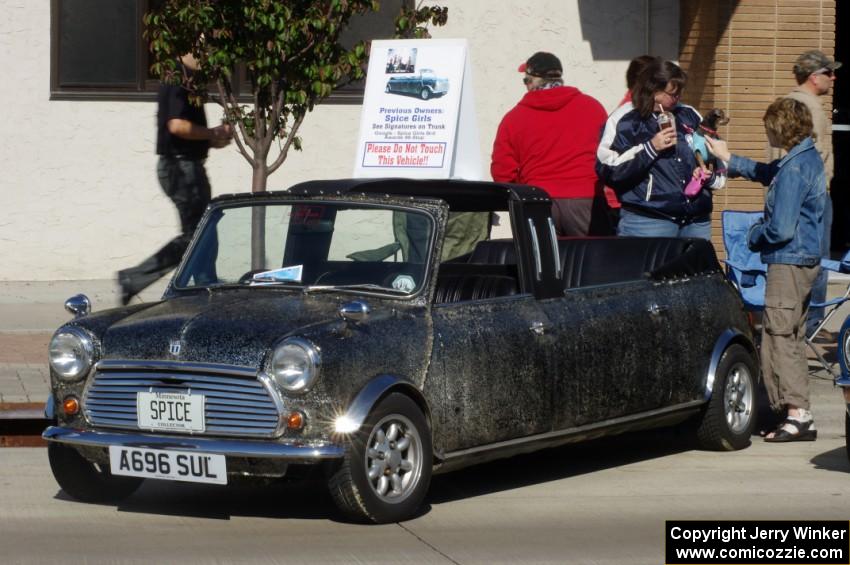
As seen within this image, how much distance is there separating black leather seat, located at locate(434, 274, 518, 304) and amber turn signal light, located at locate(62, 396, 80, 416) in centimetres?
185

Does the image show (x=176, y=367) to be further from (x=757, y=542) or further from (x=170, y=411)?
(x=757, y=542)

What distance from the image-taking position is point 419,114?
1138cm

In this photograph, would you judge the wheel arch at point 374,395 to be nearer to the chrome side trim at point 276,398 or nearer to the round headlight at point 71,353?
the chrome side trim at point 276,398

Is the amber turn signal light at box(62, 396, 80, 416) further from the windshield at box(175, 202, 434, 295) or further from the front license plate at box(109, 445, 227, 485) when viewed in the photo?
the windshield at box(175, 202, 434, 295)

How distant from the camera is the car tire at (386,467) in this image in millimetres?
6809

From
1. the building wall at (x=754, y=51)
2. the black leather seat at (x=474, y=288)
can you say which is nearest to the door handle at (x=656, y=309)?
the black leather seat at (x=474, y=288)

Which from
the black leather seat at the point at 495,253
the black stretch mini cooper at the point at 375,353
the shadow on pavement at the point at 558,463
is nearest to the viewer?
the black stretch mini cooper at the point at 375,353

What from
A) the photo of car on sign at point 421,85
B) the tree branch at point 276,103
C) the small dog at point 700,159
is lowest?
the small dog at point 700,159

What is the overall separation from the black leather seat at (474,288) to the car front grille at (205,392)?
149cm

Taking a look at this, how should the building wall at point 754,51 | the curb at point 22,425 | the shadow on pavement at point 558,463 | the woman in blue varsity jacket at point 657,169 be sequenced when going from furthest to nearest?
the building wall at point 754,51 < the woman in blue varsity jacket at point 657,169 < the curb at point 22,425 < the shadow on pavement at point 558,463

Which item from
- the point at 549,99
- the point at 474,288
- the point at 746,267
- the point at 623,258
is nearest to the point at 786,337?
the point at 623,258

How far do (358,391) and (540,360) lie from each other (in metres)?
1.27

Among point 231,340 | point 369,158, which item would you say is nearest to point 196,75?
point 369,158

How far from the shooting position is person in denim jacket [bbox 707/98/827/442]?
937 cm
